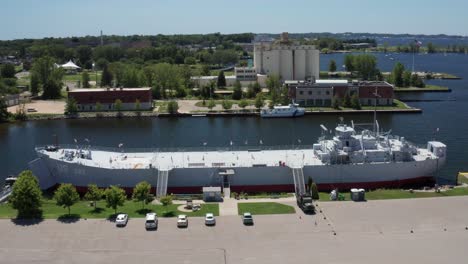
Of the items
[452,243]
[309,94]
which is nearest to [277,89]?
[309,94]

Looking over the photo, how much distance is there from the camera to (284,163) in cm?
3706

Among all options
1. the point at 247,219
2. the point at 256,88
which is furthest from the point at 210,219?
the point at 256,88

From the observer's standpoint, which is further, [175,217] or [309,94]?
[309,94]

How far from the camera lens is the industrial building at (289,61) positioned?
94125 mm

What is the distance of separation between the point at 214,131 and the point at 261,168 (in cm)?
2340

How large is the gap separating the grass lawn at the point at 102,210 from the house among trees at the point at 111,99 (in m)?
41.1

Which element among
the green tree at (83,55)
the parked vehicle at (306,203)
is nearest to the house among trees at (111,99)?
A: the parked vehicle at (306,203)

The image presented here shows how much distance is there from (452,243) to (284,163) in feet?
44.4

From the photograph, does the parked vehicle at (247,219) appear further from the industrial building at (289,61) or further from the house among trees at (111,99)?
the industrial building at (289,61)

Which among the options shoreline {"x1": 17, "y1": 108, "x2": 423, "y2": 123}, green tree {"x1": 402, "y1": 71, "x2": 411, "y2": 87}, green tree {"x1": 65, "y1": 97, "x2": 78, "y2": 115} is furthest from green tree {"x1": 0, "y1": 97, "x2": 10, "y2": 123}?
green tree {"x1": 402, "y1": 71, "x2": 411, "y2": 87}

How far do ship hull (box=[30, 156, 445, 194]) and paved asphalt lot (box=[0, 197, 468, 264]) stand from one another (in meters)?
6.12

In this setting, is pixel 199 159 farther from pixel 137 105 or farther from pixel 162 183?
pixel 137 105

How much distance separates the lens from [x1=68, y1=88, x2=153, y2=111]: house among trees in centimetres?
7262

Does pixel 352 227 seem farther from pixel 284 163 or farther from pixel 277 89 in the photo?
pixel 277 89
